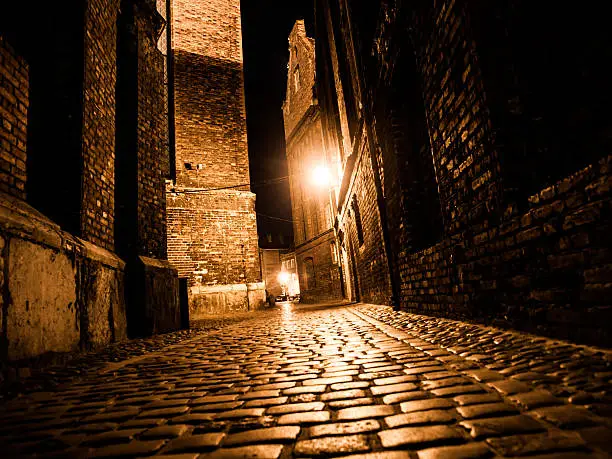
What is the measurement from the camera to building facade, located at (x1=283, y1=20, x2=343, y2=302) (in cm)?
2166

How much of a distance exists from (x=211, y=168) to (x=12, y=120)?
12.0 metres

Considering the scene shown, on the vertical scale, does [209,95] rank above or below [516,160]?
above

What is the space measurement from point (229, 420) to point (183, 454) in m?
0.34

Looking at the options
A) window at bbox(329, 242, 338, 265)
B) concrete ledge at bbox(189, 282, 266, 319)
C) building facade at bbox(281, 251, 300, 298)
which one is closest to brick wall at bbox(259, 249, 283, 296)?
building facade at bbox(281, 251, 300, 298)

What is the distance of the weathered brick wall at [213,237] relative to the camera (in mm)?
14539

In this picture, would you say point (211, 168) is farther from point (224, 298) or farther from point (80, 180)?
point (80, 180)

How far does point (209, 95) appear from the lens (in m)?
16.7

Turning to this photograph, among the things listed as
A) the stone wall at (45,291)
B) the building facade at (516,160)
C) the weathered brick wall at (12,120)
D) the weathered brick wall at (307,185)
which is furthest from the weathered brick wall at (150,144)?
the weathered brick wall at (307,185)

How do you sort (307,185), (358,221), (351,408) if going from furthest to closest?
(307,185)
(358,221)
(351,408)

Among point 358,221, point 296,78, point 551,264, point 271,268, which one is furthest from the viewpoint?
point 271,268

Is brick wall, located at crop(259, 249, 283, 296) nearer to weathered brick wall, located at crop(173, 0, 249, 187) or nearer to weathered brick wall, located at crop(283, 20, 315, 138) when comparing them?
weathered brick wall, located at crop(283, 20, 315, 138)

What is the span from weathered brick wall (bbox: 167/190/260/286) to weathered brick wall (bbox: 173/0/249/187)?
839 mm

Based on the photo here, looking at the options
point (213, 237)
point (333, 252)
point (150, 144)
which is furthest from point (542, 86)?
point (333, 252)

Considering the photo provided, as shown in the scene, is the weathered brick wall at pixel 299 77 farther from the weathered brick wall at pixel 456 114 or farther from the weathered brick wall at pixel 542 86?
the weathered brick wall at pixel 542 86
